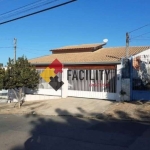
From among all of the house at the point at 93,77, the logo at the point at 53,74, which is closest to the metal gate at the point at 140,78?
the house at the point at 93,77

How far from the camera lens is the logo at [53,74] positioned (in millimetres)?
19984

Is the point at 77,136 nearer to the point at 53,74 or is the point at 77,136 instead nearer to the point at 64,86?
the point at 64,86

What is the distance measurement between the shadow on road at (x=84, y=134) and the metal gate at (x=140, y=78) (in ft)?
14.8

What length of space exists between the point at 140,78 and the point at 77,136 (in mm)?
9231

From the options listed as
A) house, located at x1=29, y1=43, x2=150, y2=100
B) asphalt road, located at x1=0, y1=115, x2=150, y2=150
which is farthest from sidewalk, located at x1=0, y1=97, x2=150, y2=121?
asphalt road, located at x1=0, y1=115, x2=150, y2=150

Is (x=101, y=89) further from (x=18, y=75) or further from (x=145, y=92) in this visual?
(x=18, y=75)

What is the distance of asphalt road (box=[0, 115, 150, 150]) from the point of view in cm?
726

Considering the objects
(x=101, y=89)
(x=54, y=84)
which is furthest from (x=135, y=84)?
(x=54, y=84)

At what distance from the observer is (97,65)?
17797mm

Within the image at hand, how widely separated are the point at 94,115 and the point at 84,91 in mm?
5700

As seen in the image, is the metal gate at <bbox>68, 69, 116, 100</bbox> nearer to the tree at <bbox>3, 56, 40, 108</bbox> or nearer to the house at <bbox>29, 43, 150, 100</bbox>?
the house at <bbox>29, 43, 150, 100</bbox>

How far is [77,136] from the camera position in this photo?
335 inches

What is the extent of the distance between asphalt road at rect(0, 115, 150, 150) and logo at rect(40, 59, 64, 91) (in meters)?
8.65

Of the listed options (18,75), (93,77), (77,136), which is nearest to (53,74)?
(93,77)
